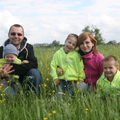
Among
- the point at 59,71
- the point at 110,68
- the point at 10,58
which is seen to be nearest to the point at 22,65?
the point at 10,58

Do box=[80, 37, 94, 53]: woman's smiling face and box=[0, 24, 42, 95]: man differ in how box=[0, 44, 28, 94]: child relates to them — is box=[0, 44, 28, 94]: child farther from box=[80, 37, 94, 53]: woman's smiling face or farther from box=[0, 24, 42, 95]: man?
box=[80, 37, 94, 53]: woman's smiling face

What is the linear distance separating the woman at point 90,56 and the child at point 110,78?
0.28 metres

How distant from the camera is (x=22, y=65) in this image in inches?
134

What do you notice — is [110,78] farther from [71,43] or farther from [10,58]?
[10,58]

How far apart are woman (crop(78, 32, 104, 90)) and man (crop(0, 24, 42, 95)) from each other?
106 cm

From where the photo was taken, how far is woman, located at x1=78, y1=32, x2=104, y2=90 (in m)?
3.46

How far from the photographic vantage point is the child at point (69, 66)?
348 cm

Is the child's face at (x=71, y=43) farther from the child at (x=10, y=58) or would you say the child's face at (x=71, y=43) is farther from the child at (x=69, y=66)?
the child at (x=10, y=58)

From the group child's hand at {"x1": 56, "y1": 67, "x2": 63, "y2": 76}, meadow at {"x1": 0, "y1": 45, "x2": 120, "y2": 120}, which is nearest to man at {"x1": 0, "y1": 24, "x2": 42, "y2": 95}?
child's hand at {"x1": 56, "y1": 67, "x2": 63, "y2": 76}

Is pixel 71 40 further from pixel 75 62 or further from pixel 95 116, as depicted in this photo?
pixel 95 116

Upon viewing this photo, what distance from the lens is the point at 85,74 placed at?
3627mm

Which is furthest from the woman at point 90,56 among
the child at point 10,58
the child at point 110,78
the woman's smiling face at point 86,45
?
the child at point 10,58

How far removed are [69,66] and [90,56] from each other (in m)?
0.51

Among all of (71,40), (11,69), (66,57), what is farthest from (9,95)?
(71,40)
